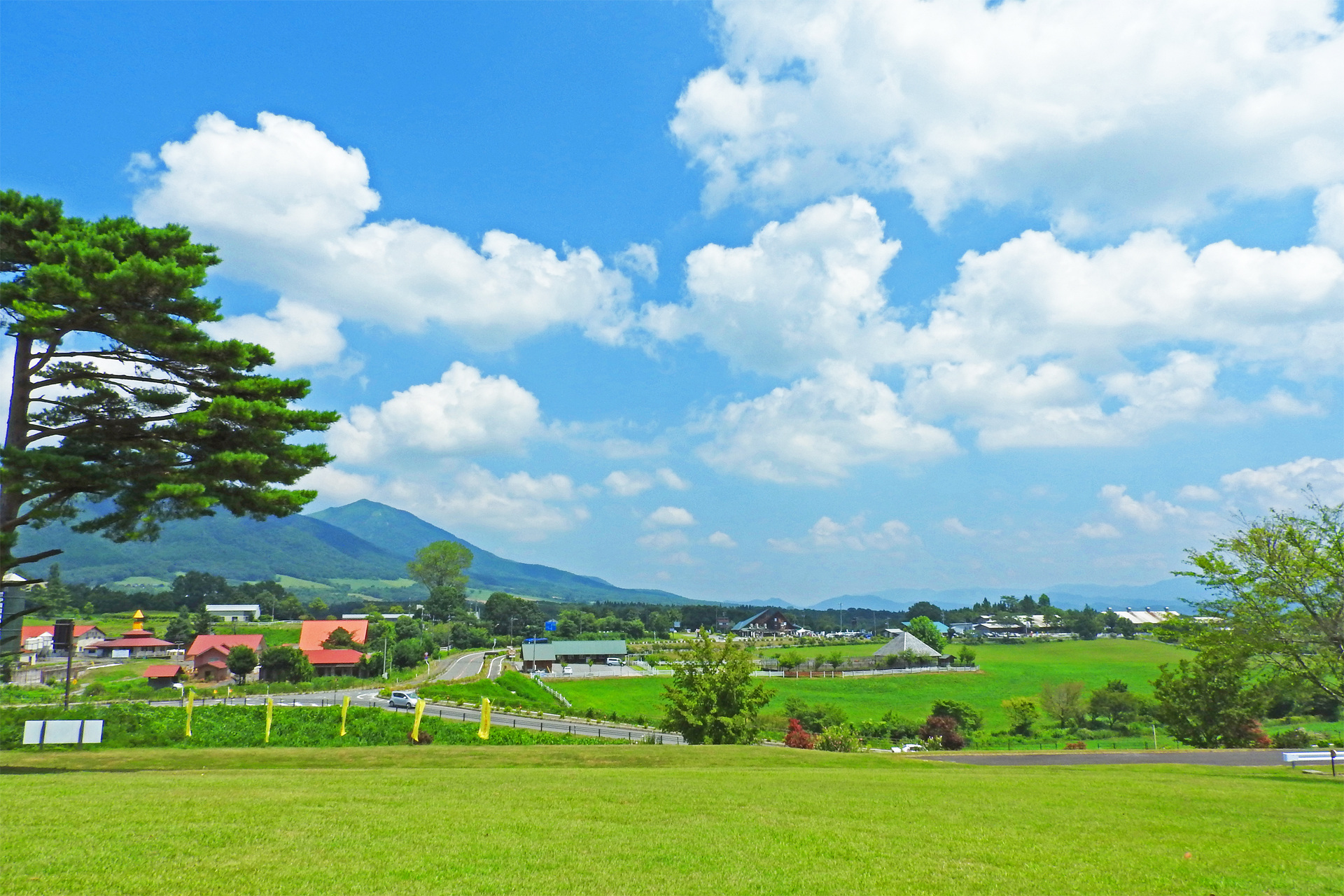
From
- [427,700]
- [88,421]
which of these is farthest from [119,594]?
[88,421]

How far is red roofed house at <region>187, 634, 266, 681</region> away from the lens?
74.9 m

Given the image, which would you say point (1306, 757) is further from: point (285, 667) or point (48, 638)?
point (48, 638)

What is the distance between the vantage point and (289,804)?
11.3 meters

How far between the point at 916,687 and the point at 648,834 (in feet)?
273

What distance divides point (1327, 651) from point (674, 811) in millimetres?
20147

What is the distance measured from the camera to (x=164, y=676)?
7194 centimetres

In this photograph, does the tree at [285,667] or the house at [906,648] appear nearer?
the tree at [285,667]

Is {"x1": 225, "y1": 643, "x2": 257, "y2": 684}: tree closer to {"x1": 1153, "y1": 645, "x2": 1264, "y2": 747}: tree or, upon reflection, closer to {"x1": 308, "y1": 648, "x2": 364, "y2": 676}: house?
{"x1": 308, "y1": 648, "x2": 364, "y2": 676}: house

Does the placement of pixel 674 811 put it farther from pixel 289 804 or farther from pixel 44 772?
pixel 44 772

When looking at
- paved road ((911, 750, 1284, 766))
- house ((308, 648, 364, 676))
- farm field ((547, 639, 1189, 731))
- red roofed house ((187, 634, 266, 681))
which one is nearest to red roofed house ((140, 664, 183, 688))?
red roofed house ((187, 634, 266, 681))

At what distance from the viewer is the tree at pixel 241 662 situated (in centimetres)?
6712

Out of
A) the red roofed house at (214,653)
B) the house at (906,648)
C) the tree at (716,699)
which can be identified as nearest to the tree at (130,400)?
the tree at (716,699)

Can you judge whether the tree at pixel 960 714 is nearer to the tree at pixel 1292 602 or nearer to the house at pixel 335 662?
the tree at pixel 1292 602

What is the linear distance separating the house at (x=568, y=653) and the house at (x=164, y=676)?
134 ft
